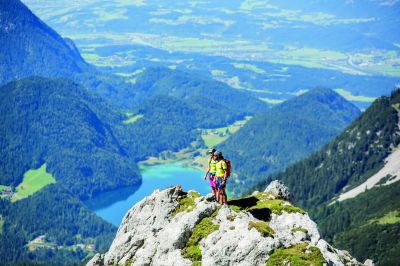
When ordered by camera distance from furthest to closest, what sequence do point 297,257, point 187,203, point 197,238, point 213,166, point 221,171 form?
point 187,203 → point 213,166 → point 221,171 → point 197,238 → point 297,257

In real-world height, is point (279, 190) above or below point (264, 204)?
below

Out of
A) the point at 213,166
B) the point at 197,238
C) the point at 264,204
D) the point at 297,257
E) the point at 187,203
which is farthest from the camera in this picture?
the point at 264,204

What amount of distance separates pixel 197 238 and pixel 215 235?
2.48 m

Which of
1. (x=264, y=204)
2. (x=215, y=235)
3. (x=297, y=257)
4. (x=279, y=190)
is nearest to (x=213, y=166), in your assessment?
(x=215, y=235)

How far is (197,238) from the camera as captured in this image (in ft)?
A: 215

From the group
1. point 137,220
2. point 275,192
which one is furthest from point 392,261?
point 137,220

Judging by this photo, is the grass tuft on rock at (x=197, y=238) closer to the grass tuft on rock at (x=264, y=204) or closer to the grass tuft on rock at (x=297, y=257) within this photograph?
the grass tuft on rock at (x=264, y=204)

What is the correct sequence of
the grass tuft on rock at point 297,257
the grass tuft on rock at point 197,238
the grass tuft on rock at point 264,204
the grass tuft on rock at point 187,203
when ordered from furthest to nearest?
the grass tuft on rock at point 264,204
the grass tuft on rock at point 187,203
the grass tuft on rock at point 197,238
the grass tuft on rock at point 297,257

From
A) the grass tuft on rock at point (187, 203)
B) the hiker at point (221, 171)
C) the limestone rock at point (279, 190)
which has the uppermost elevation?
the hiker at point (221, 171)

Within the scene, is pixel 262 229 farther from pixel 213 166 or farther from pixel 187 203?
pixel 187 203

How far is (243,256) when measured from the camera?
199 ft

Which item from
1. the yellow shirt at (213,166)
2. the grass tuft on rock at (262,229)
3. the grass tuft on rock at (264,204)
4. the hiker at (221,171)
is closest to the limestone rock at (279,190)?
the grass tuft on rock at (264,204)

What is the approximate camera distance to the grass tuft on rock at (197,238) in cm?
6406

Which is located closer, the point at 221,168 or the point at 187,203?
the point at 221,168
